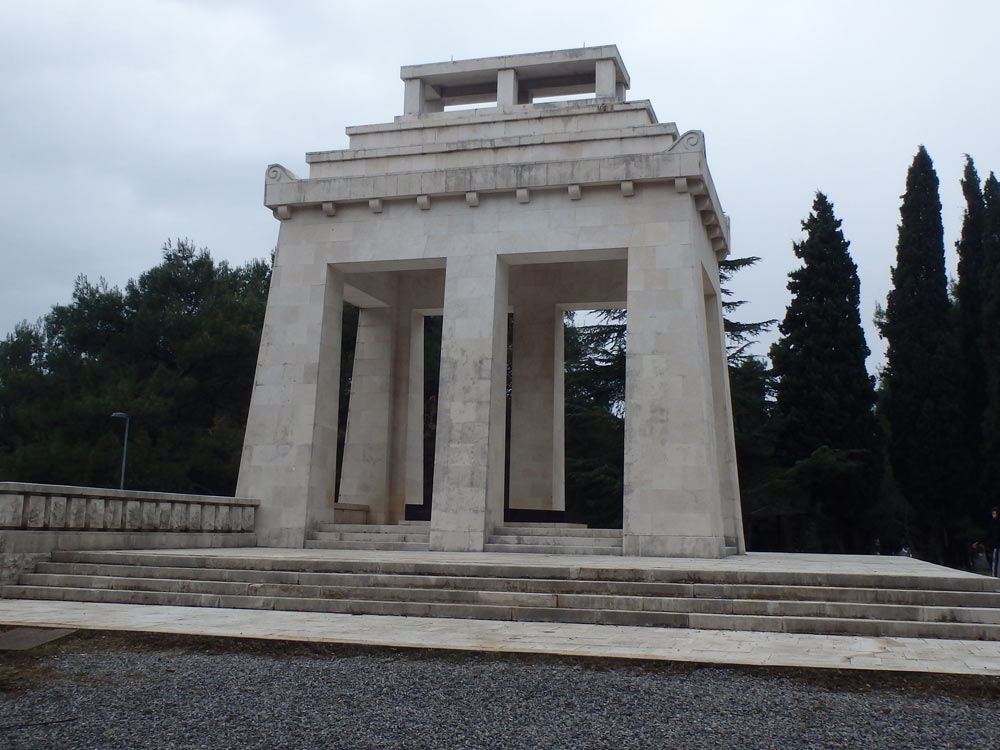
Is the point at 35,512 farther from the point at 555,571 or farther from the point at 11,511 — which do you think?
the point at 555,571

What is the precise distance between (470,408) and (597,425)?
60.6ft

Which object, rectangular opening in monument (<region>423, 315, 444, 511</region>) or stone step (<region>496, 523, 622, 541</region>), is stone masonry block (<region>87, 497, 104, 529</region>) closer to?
stone step (<region>496, 523, 622, 541</region>)

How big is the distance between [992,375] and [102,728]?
31.6 m

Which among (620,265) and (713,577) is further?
(620,265)

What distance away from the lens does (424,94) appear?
854 inches

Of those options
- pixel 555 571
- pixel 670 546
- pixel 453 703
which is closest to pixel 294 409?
pixel 670 546

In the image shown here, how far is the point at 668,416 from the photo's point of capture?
1680 centimetres

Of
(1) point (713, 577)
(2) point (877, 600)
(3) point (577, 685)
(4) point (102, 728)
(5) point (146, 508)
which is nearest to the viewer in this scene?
(4) point (102, 728)

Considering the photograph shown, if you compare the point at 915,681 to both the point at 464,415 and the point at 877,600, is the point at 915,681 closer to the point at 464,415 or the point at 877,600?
the point at 877,600

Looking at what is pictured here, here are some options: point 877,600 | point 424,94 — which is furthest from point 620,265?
point 877,600

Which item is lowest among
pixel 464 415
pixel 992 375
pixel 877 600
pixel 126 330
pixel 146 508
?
pixel 877 600

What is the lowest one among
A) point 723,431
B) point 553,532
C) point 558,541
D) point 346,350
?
point 558,541

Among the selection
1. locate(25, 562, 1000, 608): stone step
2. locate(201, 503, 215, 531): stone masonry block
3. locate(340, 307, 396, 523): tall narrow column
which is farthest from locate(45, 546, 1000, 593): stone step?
locate(340, 307, 396, 523): tall narrow column

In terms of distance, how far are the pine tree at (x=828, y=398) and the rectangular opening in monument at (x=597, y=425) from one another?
19.9 ft
